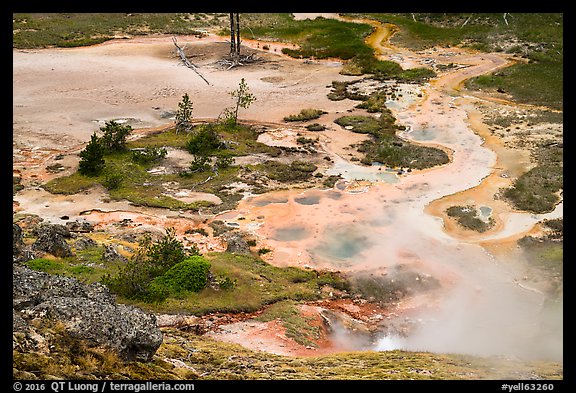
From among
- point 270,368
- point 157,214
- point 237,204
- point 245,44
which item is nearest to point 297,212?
point 237,204

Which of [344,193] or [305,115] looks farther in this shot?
[305,115]

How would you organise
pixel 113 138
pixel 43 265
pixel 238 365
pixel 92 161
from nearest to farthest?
pixel 238 365 < pixel 43 265 < pixel 92 161 < pixel 113 138

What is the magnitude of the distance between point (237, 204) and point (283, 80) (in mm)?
26616

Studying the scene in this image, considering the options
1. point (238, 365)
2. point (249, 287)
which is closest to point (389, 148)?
point (249, 287)

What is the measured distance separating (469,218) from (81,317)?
2158 cm

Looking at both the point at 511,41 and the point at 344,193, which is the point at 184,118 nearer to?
the point at 344,193

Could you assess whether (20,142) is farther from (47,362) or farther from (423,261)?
(47,362)

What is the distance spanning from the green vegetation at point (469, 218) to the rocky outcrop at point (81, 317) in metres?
19.1

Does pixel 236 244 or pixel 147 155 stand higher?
pixel 147 155

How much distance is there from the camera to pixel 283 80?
5341cm

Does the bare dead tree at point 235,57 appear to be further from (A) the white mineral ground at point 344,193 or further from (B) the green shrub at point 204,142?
(B) the green shrub at point 204,142

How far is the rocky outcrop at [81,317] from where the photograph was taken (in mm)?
10391

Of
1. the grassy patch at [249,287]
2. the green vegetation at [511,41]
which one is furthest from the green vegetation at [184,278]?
the green vegetation at [511,41]

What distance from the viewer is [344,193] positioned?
3077cm
